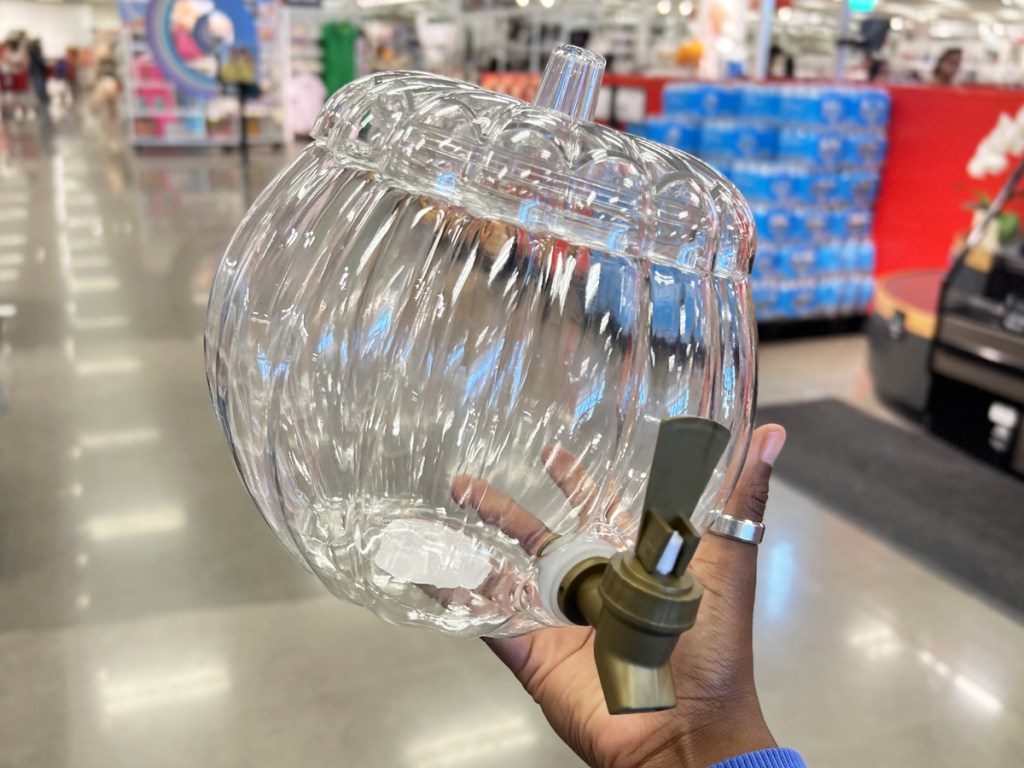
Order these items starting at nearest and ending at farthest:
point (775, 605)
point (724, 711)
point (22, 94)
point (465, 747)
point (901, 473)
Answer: point (724, 711), point (465, 747), point (775, 605), point (901, 473), point (22, 94)

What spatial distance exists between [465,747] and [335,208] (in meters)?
1.32

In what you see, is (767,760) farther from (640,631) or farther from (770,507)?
(770,507)

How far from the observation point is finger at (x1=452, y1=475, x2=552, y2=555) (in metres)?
0.54

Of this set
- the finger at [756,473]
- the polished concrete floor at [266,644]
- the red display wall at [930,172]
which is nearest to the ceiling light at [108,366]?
the polished concrete floor at [266,644]

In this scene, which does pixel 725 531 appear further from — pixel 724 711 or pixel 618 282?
pixel 618 282

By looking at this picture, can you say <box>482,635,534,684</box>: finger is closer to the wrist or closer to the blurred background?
the wrist

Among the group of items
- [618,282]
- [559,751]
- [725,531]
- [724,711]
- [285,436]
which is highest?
[618,282]

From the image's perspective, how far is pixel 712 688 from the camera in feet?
2.48

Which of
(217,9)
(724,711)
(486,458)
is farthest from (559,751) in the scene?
(217,9)

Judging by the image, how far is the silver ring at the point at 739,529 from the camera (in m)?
0.73

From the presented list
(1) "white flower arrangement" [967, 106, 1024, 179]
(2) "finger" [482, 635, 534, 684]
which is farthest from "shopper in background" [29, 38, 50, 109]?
(2) "finger" [482, 635, 534, 684]

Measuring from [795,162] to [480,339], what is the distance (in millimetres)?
3654

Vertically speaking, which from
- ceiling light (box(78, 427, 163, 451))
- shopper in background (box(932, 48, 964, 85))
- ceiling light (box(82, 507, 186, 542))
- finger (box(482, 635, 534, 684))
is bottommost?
ceiling light (box(82, 507, 186, 542))

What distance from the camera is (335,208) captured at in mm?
543
